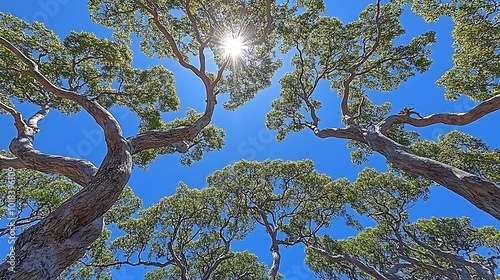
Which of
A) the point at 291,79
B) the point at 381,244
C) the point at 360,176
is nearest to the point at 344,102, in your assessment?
the point at 291,79

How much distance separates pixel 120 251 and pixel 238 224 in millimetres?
4347

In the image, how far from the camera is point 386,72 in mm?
9328

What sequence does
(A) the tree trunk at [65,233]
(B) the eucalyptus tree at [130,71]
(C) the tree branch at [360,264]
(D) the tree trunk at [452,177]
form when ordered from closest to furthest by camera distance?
(A) the tree trunk at [65,233]
(D) the tree trunk at [452,177]
(B) the eucalyptus tree at [130,71]
(C) the tree branch at [360,264]

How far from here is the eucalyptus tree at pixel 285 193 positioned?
12.1m

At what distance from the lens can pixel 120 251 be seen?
11070 millimetres

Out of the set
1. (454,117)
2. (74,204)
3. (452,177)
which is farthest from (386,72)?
(74,204)

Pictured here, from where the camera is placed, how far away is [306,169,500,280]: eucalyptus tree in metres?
11.2

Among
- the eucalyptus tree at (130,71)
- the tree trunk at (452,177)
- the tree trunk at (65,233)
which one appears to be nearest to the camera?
the tree trunk at (65,233)

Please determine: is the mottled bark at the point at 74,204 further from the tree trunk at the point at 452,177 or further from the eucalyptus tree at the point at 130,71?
the tree trunk at the point at 452,177

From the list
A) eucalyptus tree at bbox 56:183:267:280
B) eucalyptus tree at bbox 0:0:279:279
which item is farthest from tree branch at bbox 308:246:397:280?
eucalyptus tree at bbox 0:0:279:279

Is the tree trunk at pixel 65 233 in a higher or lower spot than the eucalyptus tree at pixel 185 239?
lower

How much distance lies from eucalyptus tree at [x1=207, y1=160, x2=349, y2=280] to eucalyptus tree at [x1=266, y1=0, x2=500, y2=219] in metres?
2.12

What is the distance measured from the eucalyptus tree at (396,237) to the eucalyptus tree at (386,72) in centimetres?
204

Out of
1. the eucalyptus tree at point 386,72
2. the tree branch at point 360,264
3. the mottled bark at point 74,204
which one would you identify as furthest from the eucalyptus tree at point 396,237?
the mottled bark at point 74,204
